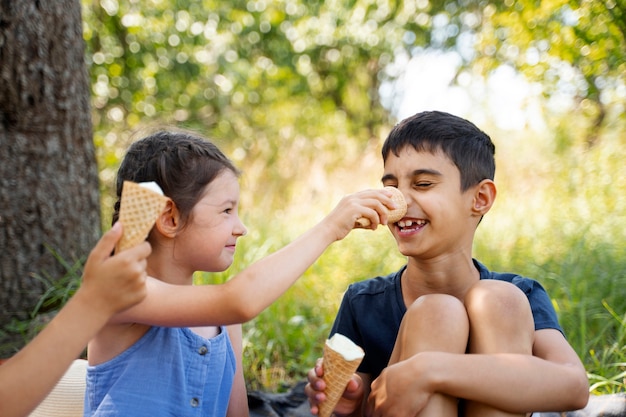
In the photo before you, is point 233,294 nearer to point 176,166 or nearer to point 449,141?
point 176,166

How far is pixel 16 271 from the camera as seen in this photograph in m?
3.03

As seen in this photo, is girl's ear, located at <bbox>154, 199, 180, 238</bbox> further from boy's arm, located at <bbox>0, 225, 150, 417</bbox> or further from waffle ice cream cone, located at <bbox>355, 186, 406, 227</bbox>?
waffle ice cream cone, located at <bbox>355, 186, 406, 227</bbox>

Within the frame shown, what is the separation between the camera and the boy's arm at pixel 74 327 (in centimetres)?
137

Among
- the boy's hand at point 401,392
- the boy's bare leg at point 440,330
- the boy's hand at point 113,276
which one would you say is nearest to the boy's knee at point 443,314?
the boy's bare leg at point 440,330

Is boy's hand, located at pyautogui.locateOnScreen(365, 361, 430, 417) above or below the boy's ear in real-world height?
below

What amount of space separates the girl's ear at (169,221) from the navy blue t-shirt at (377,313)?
718 mm

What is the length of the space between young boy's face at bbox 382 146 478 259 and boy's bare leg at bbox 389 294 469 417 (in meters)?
0.29

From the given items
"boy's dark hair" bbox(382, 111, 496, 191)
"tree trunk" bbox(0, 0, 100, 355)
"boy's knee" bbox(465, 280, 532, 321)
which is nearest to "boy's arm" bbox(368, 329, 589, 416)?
"boy's knee" bbox(465, 280, 532, 321)

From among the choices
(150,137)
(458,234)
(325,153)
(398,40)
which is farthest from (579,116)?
(150,137)

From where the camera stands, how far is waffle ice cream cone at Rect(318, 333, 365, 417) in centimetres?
163

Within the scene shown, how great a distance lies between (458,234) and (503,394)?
1.92 ft

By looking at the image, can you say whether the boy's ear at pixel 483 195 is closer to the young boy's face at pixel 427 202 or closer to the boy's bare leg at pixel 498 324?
the young boy's face at pixel 427 202

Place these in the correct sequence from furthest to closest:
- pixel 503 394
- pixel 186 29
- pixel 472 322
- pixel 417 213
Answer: pixel 186 29 < pixel 417 213 < pixel 472 322 < pixel 503 394

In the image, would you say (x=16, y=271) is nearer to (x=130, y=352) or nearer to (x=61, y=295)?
(x=61, y=295)
